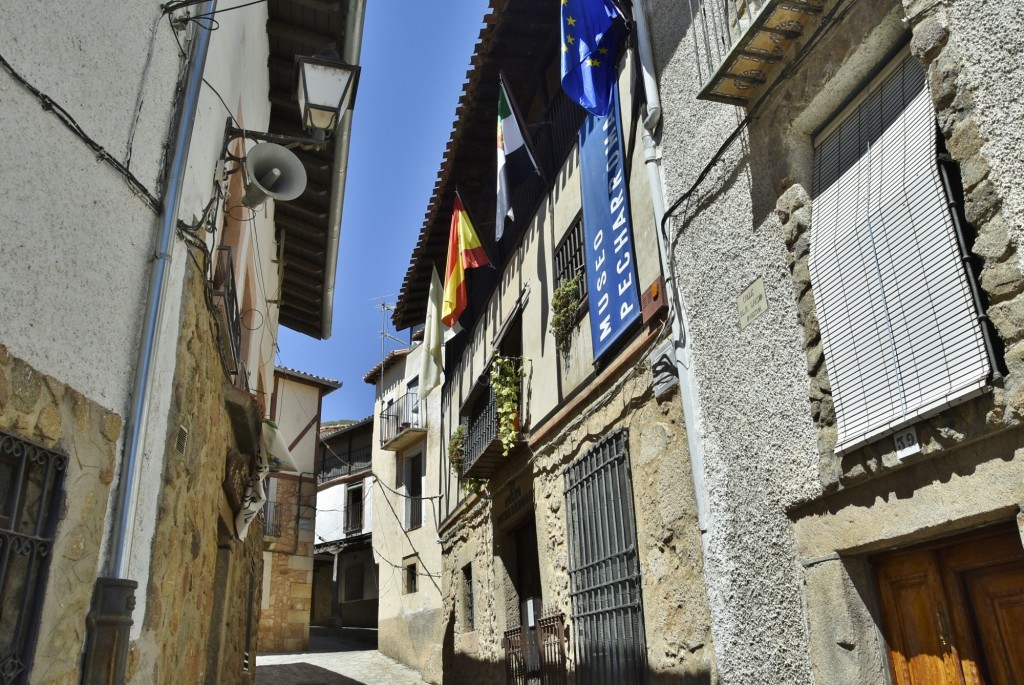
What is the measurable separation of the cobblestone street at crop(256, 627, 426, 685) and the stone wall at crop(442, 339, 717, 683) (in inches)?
164

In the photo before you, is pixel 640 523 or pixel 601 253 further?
pixel 601 253

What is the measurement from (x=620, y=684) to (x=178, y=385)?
3.38m

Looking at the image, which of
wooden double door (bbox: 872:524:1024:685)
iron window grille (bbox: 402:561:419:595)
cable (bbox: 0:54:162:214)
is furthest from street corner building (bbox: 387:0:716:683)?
iron window grille (bbox: 402:561:419:595)

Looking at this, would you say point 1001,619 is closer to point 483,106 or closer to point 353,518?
point 483,106

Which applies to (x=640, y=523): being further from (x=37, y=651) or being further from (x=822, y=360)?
(x=37, y=651)

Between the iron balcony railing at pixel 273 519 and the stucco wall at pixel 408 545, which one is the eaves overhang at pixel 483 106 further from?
the iron balcony railing at pixel 273 519

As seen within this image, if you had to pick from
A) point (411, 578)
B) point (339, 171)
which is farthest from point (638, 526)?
point (411, 578)

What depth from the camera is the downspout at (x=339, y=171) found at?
7015 millimetres

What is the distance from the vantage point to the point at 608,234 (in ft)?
20.5

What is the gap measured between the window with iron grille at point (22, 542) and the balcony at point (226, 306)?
2.32 meters

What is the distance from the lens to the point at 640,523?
538 cm

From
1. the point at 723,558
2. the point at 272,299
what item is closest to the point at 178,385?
the point at 723,558

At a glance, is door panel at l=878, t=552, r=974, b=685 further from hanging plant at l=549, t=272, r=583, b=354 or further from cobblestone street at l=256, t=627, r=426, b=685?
cobblestone street at l=256, t=627, r=426, b=685

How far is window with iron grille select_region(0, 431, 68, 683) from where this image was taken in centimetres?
252
